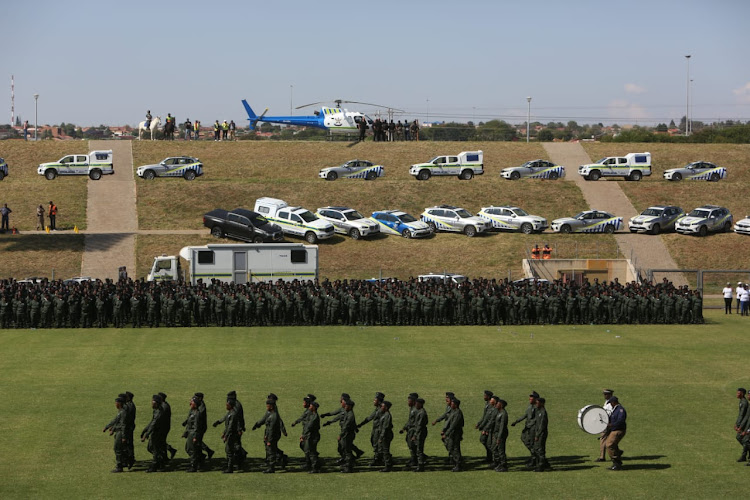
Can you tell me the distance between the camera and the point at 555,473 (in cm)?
1570

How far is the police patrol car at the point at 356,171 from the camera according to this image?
58375mm

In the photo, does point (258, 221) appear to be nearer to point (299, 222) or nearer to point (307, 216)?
point (299, 222)

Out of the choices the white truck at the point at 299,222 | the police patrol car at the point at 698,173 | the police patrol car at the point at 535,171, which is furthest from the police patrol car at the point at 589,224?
the police patrol car at the point at 698,173

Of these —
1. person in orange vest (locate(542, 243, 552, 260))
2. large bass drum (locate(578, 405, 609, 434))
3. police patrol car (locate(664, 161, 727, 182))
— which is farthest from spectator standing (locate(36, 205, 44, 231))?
large bass drum (locate(578, 405, 609, 434))

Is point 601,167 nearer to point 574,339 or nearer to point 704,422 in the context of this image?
point 574,339

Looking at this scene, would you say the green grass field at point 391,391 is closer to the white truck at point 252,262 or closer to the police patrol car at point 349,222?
the white truck at point 252,262

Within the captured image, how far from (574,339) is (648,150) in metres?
42.6

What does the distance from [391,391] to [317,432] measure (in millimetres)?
5684

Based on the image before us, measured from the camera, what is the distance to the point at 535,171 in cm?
5931

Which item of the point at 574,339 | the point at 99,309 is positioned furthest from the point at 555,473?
the point at 99,309

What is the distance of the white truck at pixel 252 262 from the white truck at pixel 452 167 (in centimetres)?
2292

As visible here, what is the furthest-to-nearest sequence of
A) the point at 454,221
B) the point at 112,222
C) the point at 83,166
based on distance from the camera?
1. the point at 83,166
2. the point at 112,222
3. the point at 454,221

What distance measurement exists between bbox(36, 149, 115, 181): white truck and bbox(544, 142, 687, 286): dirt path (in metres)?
27.6

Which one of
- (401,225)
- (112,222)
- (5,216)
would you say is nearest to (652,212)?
(401,225)
